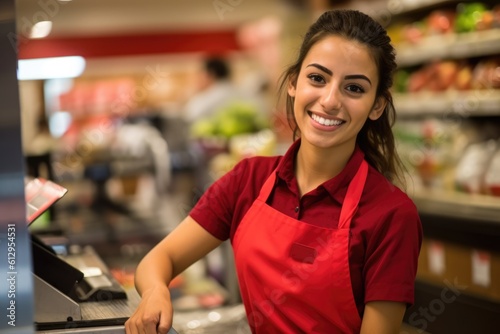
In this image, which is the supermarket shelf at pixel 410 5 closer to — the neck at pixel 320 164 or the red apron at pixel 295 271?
the neck at pixel 320 164

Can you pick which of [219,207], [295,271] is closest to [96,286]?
[219,207]

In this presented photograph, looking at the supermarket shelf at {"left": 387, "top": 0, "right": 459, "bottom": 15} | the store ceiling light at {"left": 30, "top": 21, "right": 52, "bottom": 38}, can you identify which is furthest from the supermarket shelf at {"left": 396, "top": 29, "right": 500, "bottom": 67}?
the store ceiling light at {"left": 30, "top": 21, "right": 52, "bottom": 38}

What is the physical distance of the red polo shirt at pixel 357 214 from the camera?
1.71m

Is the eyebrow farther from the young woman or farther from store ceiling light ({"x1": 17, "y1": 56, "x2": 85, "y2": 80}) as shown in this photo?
store ceiling light ({"x1": 17, "y1": 56, "x2": 85, "y2": 80})

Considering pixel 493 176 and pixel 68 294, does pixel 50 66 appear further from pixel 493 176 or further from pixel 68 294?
pixel 68 294

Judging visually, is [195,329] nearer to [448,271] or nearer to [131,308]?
[131,308]

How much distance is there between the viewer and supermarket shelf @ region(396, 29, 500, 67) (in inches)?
186

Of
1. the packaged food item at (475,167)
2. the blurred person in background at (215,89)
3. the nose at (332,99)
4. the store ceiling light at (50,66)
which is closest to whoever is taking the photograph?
the nose at (332,99)

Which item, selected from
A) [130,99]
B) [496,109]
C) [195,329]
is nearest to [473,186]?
[496,109]

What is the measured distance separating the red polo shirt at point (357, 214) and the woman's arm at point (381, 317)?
21 millimetres

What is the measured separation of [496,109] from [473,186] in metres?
0.48

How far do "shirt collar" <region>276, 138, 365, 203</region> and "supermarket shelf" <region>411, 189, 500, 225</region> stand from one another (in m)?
2.48

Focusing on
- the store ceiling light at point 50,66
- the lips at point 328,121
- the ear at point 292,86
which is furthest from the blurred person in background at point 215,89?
the lips at point 328,121

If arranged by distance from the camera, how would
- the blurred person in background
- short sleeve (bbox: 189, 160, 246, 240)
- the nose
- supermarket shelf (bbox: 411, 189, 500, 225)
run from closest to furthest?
the nose → short sleeve (bbox: 189, 160, 246, 240) → supermarket shelf (bbox: 411, 189, 500, 225) → the blurred person in background
